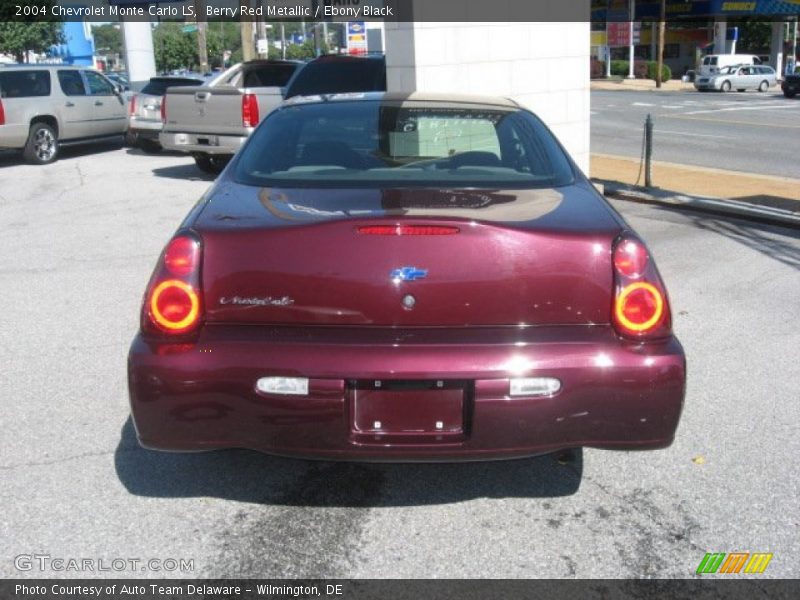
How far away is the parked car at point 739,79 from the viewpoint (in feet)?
158

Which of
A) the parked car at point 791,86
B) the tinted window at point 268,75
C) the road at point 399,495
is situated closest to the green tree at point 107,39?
the parked car at point 791,86

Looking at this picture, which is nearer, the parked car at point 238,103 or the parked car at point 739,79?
the parked car at point 238,103

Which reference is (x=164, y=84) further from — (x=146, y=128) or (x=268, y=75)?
(x=268, y=75)

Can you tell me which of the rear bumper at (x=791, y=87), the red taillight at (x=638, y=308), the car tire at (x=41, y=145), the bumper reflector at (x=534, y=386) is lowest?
the rear bumper at (x=791, y=87)

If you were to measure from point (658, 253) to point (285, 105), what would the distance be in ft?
14.9

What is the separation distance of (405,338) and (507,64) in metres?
8.43

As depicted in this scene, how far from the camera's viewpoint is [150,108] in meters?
17.3

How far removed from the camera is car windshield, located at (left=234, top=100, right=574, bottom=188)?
4.03 metres

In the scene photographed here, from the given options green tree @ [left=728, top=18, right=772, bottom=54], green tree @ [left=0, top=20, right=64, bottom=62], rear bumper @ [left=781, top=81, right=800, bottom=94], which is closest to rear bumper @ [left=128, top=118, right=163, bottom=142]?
green tree @ [left=0, top=20, right=64, bottom=62]

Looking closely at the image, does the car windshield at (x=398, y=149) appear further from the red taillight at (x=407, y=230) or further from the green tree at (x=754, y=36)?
the green tree at (x=754, y=36)

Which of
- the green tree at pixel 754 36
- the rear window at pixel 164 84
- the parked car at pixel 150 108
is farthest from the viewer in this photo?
the green tree at pixel 754 36

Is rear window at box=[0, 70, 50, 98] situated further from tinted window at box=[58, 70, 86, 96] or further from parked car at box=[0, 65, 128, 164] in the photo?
tinted window at box=[58, 70, 86, 96]

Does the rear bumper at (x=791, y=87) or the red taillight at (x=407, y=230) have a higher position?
the red taillight at (x=407, y=230)

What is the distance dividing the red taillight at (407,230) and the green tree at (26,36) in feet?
134
